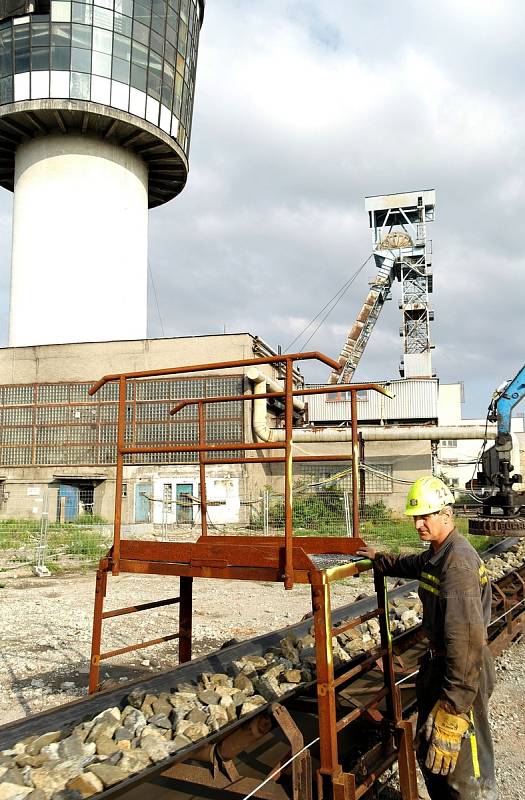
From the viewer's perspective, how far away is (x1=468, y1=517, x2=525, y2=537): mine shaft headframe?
11508 millimetres

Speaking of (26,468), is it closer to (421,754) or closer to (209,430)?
(209,430)

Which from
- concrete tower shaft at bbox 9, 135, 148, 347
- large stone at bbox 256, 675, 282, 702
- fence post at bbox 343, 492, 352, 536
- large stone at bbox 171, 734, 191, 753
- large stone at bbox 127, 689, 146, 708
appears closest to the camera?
large stone at bbox 171, 734, 191, 753

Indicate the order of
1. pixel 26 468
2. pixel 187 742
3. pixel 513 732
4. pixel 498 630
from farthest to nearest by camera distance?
pixel 26 468 → pixel 498 630 → pixel 513 732 → pixel 187 742

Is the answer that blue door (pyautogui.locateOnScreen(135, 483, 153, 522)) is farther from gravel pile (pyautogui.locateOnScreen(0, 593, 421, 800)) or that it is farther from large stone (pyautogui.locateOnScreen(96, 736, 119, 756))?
large stone (pyautogui.locateOnScreen(96, 736, 119, 756))

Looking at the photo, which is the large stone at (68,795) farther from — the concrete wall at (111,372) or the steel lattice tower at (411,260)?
the steel lattice tower at (411,260)

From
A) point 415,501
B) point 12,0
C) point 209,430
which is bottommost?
point 415,501

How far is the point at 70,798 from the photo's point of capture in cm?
333

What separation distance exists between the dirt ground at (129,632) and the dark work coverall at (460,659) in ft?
3.71

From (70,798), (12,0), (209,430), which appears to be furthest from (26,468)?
(70,798)

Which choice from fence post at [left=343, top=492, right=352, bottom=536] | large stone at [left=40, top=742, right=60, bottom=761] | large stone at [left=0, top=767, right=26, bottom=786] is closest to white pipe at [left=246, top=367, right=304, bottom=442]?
fence post at [left=343, top=492, right=352, bottom=536]

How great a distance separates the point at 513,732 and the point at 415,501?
10.00ft

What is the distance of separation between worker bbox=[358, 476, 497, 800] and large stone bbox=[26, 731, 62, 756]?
2225 millimetres

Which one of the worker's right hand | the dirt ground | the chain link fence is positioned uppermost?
the worker's right hand

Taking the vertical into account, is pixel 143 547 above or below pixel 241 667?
above
